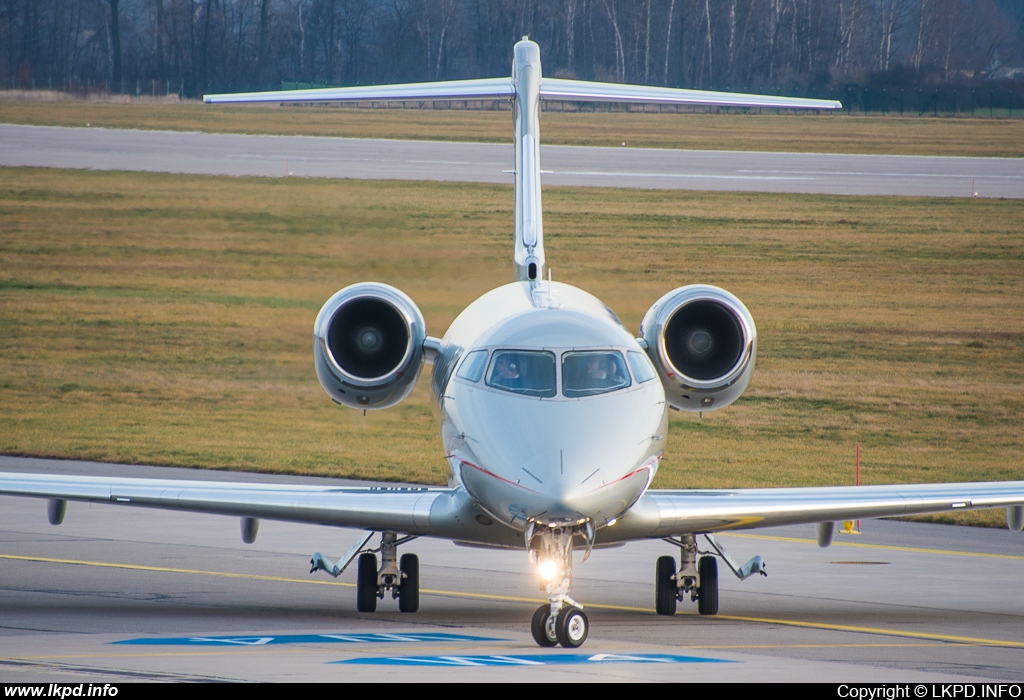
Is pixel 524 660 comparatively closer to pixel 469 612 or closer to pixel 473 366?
pixel 473 366

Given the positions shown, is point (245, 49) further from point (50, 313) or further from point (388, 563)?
point (388, 563)

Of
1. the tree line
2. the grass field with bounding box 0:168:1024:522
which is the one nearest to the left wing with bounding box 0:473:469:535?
the grass field with bounding box 0:168:1024:522

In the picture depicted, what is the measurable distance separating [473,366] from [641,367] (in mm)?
1521

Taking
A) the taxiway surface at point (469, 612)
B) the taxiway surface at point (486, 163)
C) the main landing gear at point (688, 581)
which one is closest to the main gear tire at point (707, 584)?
the main landing gear at point (688, 581)

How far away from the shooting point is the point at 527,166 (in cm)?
1858

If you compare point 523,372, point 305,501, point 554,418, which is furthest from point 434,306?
point 554,418

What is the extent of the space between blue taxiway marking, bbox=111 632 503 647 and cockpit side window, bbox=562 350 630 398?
2.34 meters

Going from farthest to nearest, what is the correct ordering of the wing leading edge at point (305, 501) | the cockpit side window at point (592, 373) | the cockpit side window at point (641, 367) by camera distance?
the wing leading edge at point (305, 501)
the cockpit side window at point (641, 367)
the cockpit side window at point (592, 373)

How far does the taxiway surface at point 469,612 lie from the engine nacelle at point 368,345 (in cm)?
225

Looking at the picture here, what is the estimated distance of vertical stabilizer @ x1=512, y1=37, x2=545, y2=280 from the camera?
714 inches

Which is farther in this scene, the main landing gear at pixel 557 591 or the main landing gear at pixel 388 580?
the main landing gear at pixel 388 580

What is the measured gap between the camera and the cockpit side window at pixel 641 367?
46.3ft

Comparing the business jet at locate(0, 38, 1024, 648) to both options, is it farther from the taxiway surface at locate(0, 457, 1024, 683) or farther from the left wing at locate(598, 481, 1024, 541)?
the taxiway surface at locate(0, 457, 1024, 683)

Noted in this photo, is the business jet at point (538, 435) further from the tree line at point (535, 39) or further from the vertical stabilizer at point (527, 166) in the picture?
the tree line at point (535, 39)
